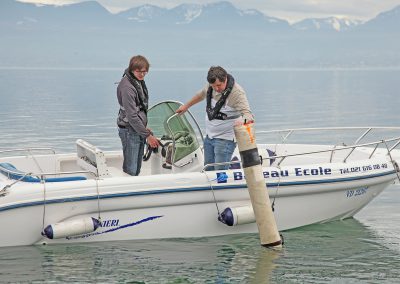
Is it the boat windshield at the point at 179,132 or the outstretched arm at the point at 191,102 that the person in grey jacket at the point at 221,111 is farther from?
the boat windshield at the point at 179,132

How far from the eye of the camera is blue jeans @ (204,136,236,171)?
9898 millimetres

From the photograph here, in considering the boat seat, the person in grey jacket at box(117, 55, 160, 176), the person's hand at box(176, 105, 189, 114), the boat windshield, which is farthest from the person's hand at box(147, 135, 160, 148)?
the boat seat

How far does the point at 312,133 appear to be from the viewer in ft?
78.2

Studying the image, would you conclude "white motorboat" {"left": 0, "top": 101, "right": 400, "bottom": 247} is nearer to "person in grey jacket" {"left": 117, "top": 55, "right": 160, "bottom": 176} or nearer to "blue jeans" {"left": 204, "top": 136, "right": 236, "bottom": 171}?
"blue jeans" {"left": 204, "top": 136, "right": 236, "bottom": 171}

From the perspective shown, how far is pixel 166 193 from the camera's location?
959 centimetres

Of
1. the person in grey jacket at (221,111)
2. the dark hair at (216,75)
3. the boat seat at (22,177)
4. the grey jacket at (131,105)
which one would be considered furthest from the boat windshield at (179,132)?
the boat seat at (22,177)

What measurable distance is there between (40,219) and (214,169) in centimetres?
217

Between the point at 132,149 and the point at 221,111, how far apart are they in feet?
3.90

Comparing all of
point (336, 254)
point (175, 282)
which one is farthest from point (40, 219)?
point (336, 254)

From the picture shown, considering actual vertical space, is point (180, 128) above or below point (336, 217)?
above

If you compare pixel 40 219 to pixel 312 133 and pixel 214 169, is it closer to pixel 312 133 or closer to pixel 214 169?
pixel 214 169

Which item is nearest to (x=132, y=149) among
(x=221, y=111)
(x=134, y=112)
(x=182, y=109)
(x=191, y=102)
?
(x=134, y=112)

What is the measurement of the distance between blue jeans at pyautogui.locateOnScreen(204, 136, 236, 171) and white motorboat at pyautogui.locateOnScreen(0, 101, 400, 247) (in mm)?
156

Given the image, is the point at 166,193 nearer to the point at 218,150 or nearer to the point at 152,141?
the point at 152,141
